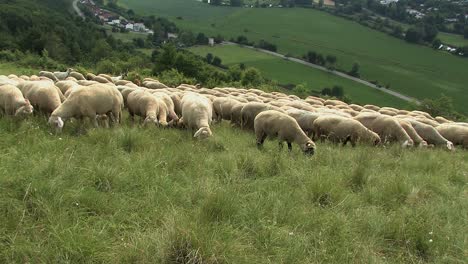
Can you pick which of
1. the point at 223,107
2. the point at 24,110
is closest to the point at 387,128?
the point at 223,107

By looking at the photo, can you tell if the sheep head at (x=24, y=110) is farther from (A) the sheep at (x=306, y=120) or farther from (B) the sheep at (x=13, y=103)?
(A) the sheep at (x=306, y=120)

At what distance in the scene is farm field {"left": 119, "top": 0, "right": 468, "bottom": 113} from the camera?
9200 cm

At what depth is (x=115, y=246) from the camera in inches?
181

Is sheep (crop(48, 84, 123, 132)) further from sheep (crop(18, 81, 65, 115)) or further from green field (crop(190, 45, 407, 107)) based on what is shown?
green field (crop(190, 45, 407, 107))

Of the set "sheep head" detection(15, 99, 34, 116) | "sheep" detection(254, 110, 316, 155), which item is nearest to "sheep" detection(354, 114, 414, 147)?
"sheep" detection(254, 110, 316, 155)

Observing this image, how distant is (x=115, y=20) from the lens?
14288 cm

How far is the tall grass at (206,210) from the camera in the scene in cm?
448

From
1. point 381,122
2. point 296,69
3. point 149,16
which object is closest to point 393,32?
point 296,69

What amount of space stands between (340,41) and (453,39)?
37585mm

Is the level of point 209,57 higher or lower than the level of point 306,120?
lower

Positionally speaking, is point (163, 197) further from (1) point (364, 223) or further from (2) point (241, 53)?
(2) point (241, 53)

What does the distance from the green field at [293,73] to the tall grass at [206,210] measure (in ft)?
238

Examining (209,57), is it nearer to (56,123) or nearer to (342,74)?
(342,74)

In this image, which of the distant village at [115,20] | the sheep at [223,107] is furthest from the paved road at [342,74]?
the sheep at [223,107]
